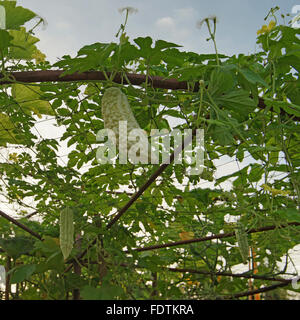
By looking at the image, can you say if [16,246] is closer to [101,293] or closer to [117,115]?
[101,293]

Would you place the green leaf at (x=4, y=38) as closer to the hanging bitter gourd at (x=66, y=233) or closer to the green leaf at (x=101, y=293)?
the hanging bitter gourd at (x=66, y=233)

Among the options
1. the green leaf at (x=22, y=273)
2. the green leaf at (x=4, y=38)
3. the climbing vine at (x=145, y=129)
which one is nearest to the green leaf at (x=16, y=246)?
the climbing vine at (x=145, y=129)

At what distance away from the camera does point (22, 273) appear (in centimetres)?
137

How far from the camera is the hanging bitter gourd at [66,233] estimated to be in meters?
1.27

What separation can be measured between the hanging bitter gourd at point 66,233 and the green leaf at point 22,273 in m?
0.21

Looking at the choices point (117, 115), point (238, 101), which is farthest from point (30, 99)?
point (238, 101)

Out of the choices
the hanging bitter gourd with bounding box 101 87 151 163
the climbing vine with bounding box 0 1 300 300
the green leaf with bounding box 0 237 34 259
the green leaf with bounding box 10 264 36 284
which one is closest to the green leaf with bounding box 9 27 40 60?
the climbing vine with bounding box 0 1 300 300

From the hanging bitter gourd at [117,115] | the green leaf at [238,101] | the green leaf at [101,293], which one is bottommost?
the green leaf at [101,293]

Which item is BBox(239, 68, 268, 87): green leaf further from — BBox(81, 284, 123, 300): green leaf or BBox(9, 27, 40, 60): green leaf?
BBox(81, 284, 123, 300): green leaf

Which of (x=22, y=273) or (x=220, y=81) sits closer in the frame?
(x=220, y=81)

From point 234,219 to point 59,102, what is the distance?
1.05 m

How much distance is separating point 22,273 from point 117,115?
34.4 inches
